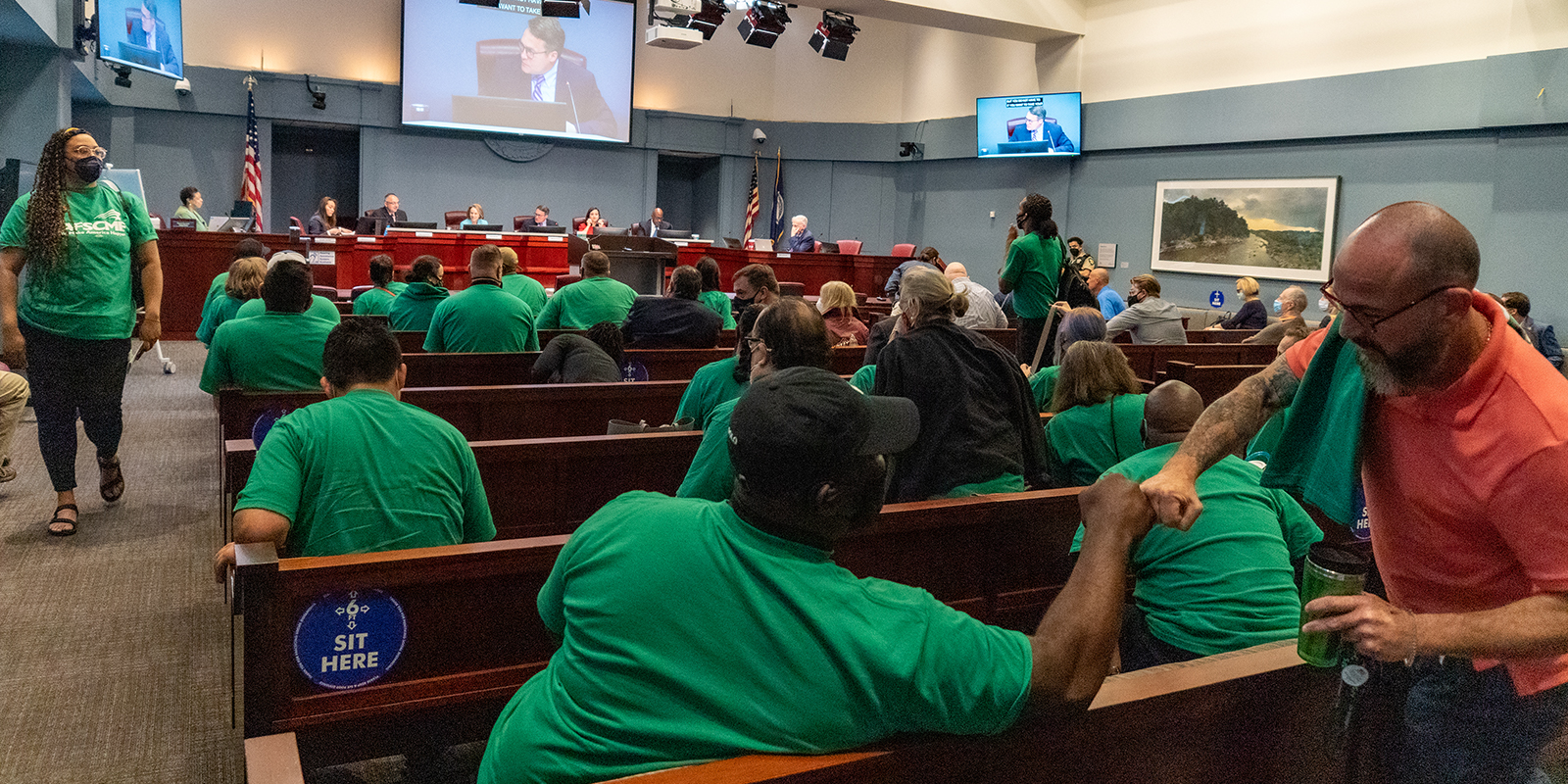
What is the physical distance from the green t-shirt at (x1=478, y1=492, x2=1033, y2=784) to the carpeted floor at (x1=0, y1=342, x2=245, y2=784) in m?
1.67

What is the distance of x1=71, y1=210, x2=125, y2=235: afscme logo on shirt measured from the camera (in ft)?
12.5

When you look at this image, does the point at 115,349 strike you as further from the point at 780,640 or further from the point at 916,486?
the point at 780,640

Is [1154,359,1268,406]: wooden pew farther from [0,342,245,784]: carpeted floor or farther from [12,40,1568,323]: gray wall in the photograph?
[12,40,1568,323]: gray wall

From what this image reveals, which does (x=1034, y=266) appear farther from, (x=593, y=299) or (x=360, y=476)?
(x=360, y=476)

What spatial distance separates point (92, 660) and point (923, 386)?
8.17 feet

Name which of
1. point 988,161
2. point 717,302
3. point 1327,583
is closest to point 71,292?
point 717,302

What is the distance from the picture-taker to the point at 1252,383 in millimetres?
1624

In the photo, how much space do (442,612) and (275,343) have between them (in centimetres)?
205

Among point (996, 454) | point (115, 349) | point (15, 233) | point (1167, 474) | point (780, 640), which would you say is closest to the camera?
point (780, 640)

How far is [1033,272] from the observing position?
5.93m

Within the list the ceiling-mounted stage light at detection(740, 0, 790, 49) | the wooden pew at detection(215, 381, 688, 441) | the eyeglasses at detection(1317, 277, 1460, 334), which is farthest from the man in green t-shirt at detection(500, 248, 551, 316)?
the eyeglasses at detection(1317, 277, 1460, 334)

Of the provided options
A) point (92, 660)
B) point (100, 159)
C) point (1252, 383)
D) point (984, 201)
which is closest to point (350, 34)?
point (984, 201)

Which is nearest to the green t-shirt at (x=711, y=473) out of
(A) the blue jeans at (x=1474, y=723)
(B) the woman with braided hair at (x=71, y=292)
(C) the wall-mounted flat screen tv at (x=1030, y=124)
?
(A) the blue jeans at (x=1474, y=723)

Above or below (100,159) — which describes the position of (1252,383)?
below
